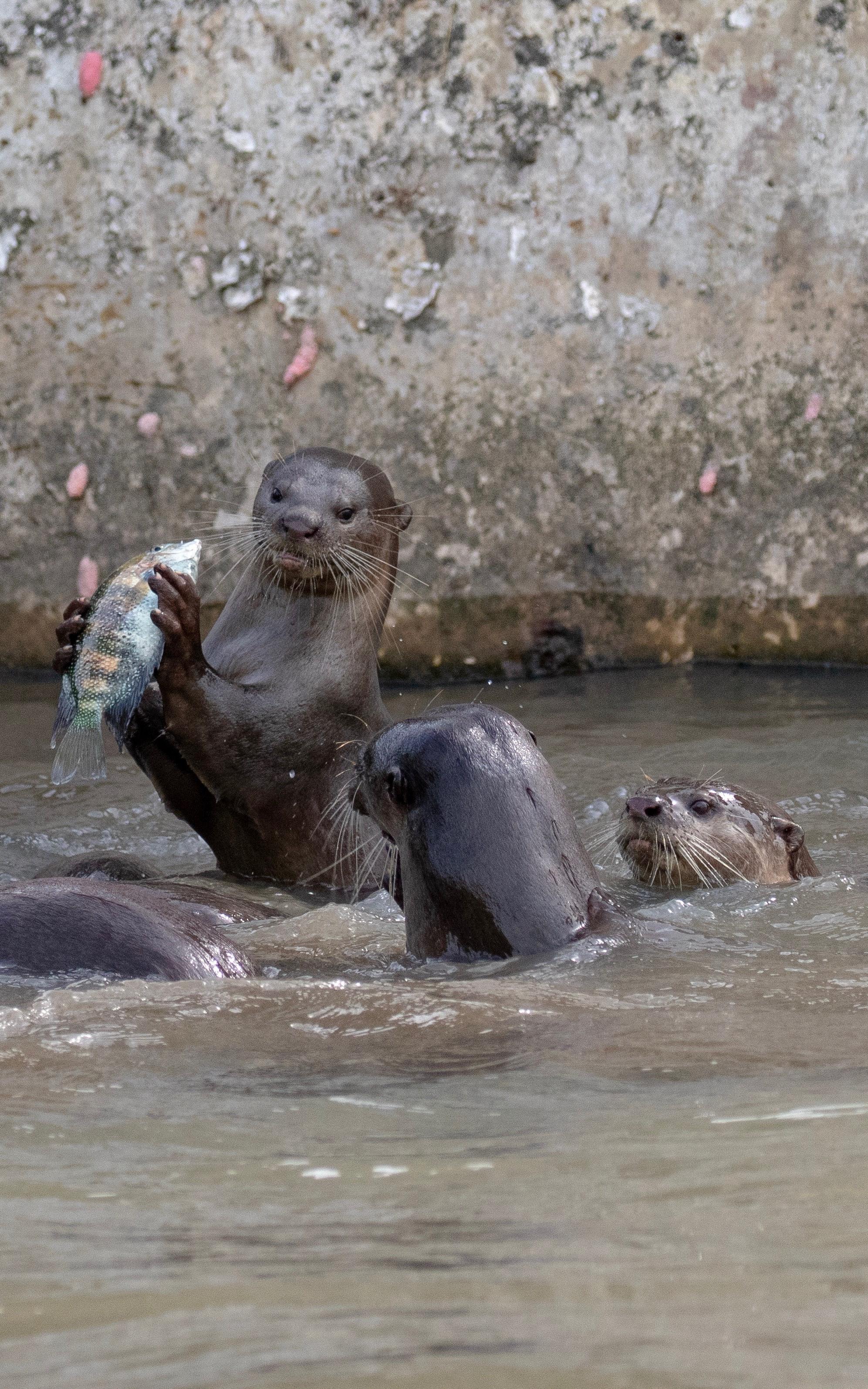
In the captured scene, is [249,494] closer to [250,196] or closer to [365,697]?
[250,196]

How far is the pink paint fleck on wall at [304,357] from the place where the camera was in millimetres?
7031

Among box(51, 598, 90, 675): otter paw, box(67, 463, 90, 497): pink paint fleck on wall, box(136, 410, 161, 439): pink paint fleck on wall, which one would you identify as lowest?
box(51, 598, 90, 675): otter paw

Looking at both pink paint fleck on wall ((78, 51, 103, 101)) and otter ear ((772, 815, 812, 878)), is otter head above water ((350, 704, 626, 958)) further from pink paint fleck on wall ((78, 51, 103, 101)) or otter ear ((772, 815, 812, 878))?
pink paint fleck on wall ((78, 51, 103, 101))

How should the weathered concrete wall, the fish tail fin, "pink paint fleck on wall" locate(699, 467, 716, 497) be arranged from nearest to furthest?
1. the fish tail fin
2. the weathered concrete wall
3. "pink paint fleck on wall" locate(699, 467, 716, 497)

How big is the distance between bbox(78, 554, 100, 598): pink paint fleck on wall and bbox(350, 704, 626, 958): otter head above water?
13.6 feet

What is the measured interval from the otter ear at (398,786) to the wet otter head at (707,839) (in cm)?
124

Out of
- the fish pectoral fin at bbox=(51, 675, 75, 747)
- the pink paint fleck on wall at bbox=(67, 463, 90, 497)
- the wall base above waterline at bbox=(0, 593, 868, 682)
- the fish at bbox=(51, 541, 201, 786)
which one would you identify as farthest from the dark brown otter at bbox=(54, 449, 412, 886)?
the pink paint fleck on wall at bbox=(67, 463, 90, 497)

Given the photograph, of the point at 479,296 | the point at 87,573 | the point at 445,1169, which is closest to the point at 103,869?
the point at 445,1169

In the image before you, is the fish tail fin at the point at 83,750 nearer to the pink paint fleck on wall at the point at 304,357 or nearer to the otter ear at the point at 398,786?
the otter ear at the point at 398,786

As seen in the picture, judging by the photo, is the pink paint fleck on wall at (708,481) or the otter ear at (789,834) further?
the pink paint fleck on wall at (708,481)

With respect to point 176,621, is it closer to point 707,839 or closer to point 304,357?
point 707,839

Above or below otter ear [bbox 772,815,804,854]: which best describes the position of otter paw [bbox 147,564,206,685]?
above

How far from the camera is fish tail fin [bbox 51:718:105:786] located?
3982 millimetres

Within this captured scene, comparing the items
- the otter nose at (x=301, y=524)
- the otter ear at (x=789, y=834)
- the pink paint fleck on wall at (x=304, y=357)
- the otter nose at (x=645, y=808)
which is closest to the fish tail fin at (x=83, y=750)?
the otter nose at (x=301, y=524)
